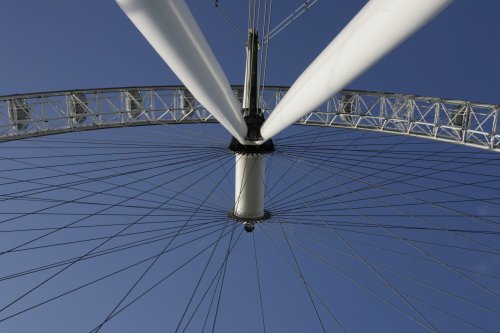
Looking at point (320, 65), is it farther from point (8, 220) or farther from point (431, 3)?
point (8, 220)

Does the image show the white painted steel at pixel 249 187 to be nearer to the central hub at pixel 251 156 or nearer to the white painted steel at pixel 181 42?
the central hub at pixel 251 156

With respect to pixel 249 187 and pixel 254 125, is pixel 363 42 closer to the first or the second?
pixel 254 125

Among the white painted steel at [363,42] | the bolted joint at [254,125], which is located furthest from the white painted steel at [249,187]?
the white painted steel at [363,42]

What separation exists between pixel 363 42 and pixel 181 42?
145cm

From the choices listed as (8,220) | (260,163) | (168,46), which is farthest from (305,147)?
(168,46)

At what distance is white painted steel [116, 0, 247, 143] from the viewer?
3578 millimetres

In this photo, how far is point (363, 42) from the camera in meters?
3.84

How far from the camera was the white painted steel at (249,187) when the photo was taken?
12.3 meters

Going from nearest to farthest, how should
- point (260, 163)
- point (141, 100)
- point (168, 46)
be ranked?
1. point (168, 46)
2. point (260, 163)
3. point (141, 100)

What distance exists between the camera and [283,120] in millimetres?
7410

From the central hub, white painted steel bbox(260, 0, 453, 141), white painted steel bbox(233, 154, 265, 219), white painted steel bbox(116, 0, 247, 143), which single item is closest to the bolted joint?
the central hub

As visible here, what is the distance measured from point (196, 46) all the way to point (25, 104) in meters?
11.9

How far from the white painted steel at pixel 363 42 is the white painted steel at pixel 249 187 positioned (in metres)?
6.48

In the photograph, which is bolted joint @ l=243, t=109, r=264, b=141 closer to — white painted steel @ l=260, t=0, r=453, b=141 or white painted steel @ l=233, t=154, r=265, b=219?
white painted steel @ l=233, t=154, r=265, b=219
